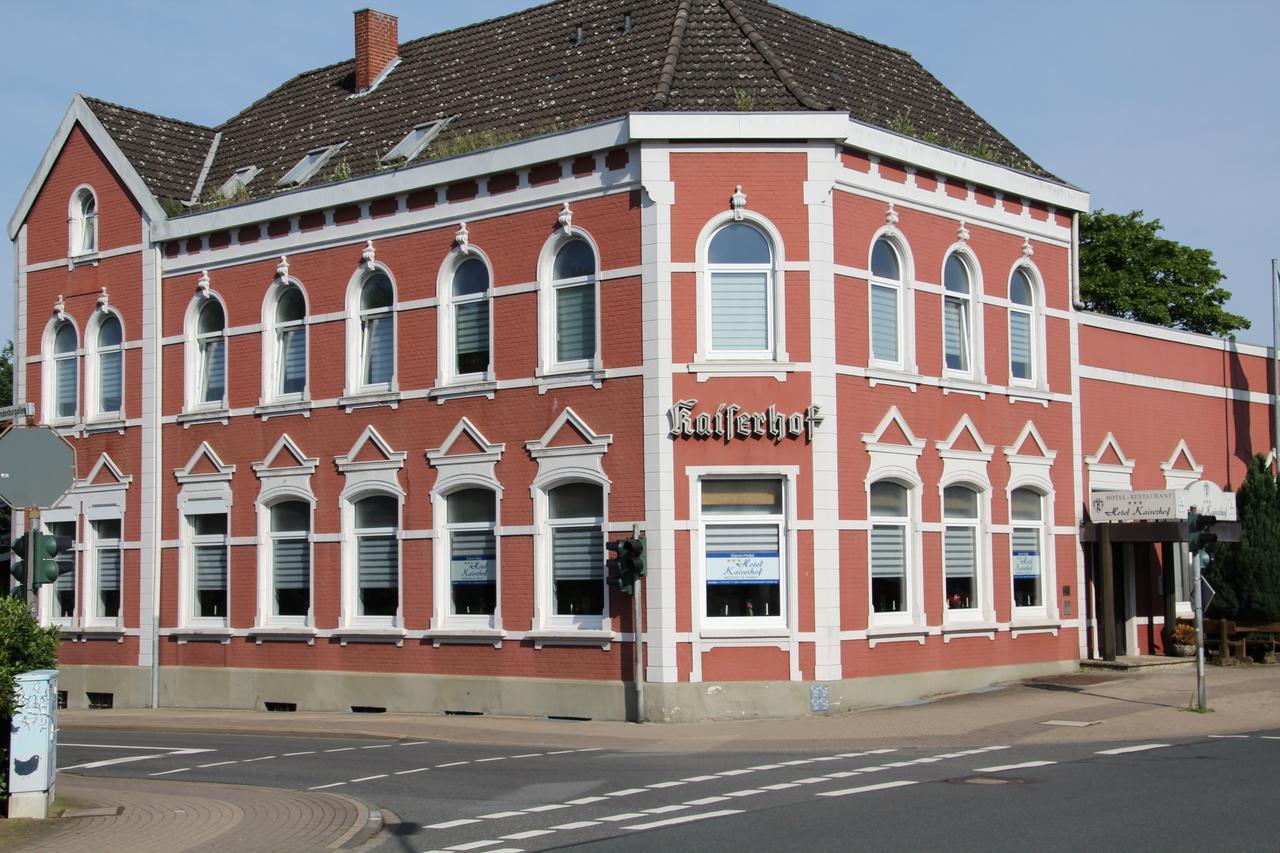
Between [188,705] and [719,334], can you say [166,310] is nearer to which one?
[188,705]

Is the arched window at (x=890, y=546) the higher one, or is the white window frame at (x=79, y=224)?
the white window frame at (x=79, y=224)

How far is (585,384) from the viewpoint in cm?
2411

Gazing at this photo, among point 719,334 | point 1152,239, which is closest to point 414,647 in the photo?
point 719,334

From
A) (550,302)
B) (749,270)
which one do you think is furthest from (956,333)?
(550,302)

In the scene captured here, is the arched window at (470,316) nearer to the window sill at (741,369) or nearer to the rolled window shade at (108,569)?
the window sill at (741,369)

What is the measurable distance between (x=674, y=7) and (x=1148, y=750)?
14580 mm

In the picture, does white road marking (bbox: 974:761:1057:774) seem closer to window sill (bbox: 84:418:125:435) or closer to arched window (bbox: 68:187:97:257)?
window sill (bbox: 84:418:125:435)

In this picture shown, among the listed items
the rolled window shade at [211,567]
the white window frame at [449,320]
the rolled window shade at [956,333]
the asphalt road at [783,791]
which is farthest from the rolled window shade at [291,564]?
the rolled window shade at [956,333]

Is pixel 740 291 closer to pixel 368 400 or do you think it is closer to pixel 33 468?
pixel 368 400

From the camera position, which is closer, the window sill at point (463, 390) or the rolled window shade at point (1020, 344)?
the window sill at point (463, 390)

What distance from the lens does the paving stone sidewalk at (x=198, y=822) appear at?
41.5 ft

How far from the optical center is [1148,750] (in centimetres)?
1772

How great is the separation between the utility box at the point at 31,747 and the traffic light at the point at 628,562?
32.4 feet

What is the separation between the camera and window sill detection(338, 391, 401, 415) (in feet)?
87.6
